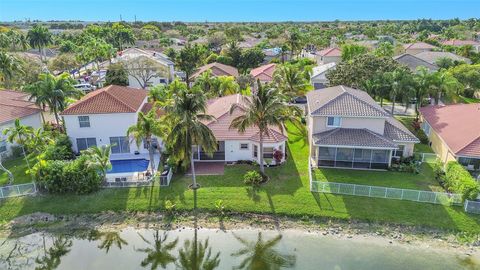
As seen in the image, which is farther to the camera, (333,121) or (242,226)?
(333,121)

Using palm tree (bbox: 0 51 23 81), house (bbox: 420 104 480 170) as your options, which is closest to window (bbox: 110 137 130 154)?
palm tree (bbox: 0 51 23 81)

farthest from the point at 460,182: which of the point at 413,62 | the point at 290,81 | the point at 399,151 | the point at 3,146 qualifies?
the point at 413,62

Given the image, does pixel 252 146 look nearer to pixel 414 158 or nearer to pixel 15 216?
pixel 414 158

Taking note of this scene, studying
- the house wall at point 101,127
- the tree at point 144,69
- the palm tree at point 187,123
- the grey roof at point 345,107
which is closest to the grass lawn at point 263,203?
the palm tree at point 187,123

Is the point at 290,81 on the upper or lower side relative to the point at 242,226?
upper

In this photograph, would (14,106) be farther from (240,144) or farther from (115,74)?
(240,144)

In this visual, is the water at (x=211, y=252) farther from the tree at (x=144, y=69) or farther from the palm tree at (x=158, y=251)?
the tree at (x=144, y=69)
